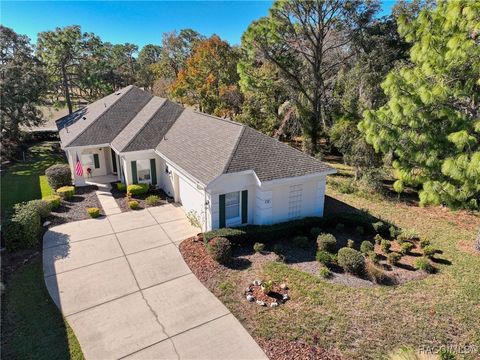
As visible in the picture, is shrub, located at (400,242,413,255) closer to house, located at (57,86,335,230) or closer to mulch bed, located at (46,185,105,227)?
house, located at (57,86,335,230)

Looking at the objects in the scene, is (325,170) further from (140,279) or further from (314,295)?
(140,279)

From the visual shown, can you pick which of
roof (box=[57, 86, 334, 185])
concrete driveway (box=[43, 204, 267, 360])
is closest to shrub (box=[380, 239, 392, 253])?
roof (box=[57, 86, 334, 185])

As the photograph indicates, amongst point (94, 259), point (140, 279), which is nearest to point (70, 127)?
point (94, 259)

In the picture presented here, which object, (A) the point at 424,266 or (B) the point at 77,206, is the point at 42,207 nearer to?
(B) the point at 77,206

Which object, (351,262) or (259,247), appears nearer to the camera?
(351,262)

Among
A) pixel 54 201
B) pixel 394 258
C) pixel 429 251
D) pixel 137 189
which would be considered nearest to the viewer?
pixel 394 258

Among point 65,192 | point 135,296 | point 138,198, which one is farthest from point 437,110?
point 65,192
